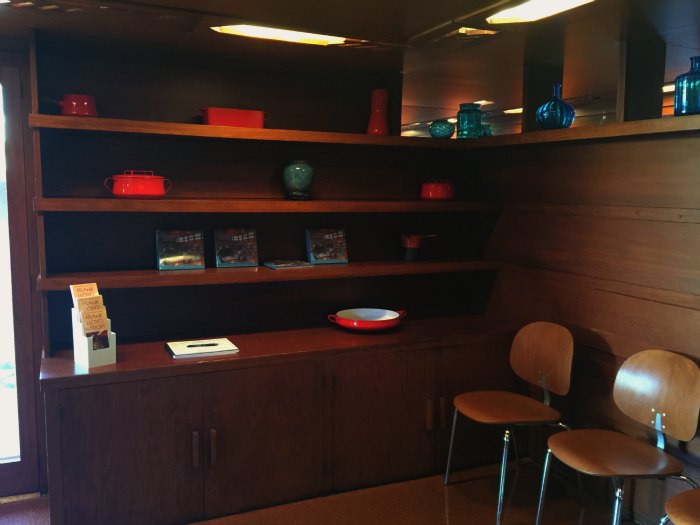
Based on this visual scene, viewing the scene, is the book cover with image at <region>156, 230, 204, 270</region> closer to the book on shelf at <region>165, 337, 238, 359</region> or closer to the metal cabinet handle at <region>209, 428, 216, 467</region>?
the book on shelf at <region>165, 337, 238, 359</region>

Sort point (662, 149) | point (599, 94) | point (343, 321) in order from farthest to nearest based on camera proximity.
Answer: point (599, 94)
point (343, 321)
point (662, 149)

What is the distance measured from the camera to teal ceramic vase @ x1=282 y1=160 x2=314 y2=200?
3117 mm

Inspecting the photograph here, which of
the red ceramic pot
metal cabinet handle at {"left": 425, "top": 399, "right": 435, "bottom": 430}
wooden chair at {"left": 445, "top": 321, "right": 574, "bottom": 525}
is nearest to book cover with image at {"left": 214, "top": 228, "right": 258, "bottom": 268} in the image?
the red ceramic pot

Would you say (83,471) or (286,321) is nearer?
(83,471)

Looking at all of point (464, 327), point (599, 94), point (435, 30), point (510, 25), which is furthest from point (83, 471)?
point (599, 94)

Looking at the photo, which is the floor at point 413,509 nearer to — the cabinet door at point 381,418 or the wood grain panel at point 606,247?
the cabinet door at point 381,418

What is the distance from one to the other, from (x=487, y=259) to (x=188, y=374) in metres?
1.89

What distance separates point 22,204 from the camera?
2.88 metres

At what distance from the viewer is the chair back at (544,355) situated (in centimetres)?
286

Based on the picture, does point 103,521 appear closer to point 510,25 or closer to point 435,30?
point 435,30

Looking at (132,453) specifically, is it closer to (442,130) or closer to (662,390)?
(662,390)

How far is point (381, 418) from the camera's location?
300 cm

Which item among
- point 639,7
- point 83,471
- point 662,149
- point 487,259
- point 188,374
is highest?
point 639,7

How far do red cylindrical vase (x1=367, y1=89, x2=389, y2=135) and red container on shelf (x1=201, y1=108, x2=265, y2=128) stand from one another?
2.06 feet
